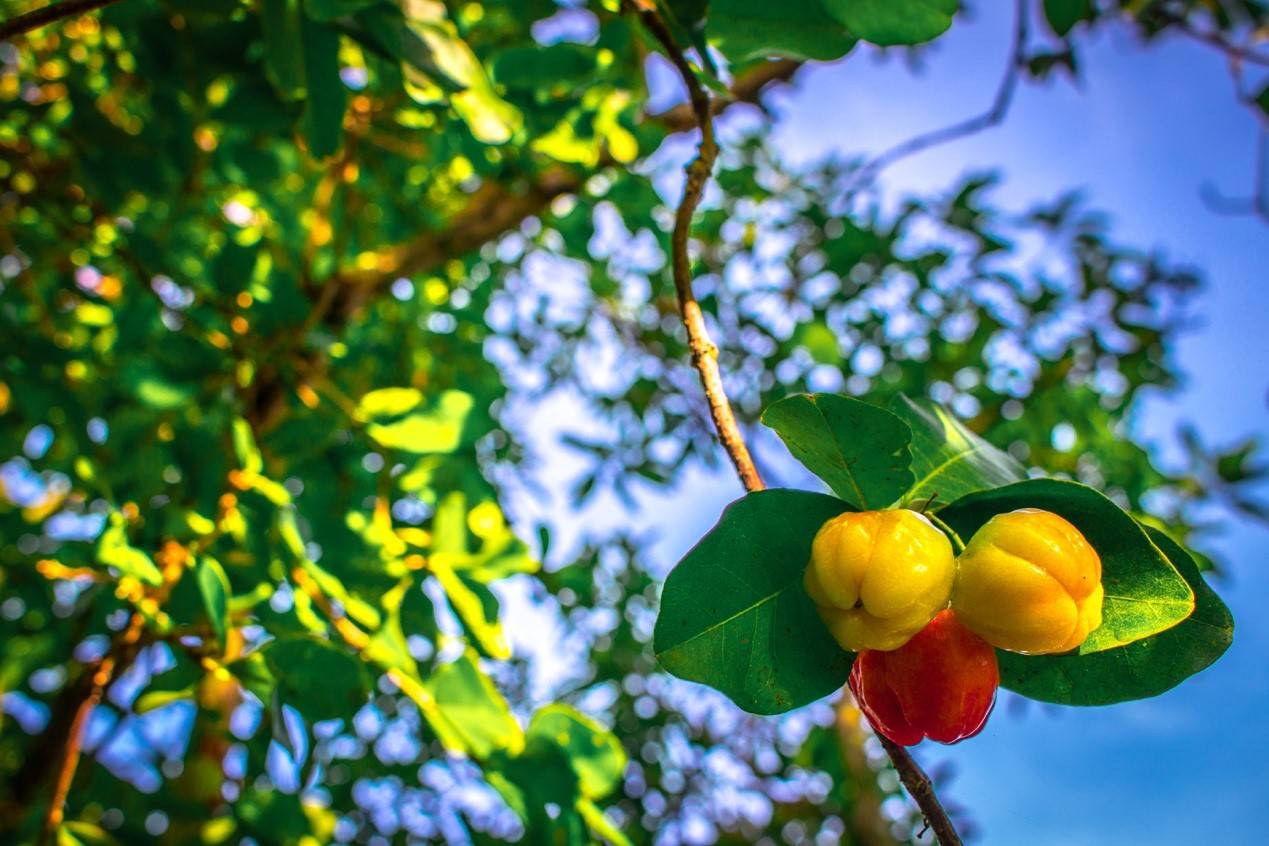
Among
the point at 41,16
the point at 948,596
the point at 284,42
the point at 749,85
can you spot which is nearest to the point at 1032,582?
the point at 948,596

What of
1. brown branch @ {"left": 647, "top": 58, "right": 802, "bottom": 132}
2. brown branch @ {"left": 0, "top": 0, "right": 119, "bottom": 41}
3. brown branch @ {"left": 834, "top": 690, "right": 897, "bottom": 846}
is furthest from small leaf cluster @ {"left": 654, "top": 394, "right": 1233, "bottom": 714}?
brown branch @ {"left": 834, "top": 690, "right": 897, "bottom": 846}

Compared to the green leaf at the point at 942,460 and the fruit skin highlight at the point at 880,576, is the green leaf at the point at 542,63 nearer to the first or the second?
the green leaf at the point at 942,460

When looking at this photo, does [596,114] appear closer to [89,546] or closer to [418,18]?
[418,18]

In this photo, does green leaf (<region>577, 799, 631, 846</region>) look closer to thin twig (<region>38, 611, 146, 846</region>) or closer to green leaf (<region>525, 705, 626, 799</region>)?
green leaf (<region>525, 705, 626, 799</region>)

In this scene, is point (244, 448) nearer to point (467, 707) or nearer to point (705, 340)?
point (467, 707)

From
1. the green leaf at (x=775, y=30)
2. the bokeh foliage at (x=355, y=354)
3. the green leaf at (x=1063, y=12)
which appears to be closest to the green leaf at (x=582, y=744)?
the bokeh foliage at (x=355, y=354)

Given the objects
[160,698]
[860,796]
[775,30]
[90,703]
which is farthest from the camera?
[860,796]

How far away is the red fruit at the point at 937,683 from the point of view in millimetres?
577

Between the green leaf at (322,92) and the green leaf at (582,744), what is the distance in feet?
2.32

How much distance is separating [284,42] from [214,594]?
1.90ft

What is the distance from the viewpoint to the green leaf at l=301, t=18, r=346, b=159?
94 cm

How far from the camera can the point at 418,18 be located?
3.02 feet

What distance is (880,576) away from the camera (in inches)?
19.0

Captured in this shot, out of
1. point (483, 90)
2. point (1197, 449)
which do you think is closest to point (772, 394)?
point (483, 90)
